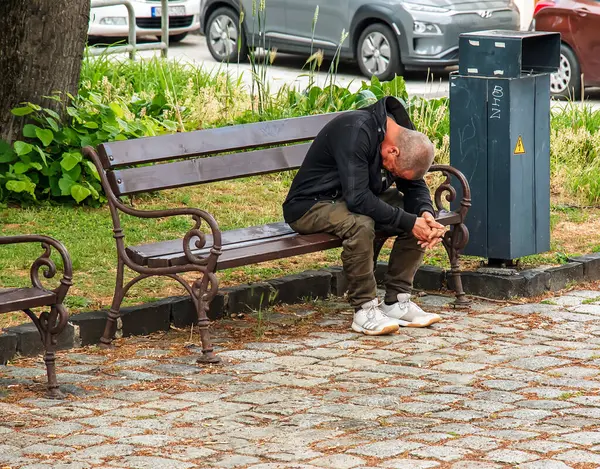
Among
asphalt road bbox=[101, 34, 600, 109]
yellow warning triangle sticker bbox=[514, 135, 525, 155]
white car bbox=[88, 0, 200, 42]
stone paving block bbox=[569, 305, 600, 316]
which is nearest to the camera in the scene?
stone paving block bbox=[569, 305, 600, 316]

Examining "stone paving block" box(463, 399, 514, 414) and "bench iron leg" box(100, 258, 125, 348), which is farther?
"bench iron leg" box(100, 258, 125, 348)

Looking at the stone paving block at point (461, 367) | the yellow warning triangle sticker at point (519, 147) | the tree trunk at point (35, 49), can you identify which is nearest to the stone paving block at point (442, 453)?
the stone paving block at point (461, 367)

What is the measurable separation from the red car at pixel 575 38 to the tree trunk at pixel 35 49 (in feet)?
25.0

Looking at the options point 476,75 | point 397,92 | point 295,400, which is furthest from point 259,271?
point 397,92

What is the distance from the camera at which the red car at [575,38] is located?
15211 millimetres

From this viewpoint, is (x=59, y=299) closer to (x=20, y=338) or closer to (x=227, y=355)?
(x=20, y=338)

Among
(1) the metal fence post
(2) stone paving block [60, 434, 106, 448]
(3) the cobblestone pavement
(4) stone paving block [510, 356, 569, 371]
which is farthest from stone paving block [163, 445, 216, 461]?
(1) the metal fence post

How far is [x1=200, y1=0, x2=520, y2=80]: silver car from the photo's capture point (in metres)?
16.9

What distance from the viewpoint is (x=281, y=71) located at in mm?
18312

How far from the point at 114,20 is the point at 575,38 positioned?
7.32 metres

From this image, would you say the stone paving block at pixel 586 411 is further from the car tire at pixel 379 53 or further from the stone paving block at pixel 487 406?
the car tire at pixel 379 53

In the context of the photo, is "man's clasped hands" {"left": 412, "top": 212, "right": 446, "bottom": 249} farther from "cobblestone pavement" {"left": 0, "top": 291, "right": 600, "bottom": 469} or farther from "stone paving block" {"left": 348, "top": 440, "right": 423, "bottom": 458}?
"stone paving block" {"left": 348, "top": 440, "right": 423, "bottom": 458}

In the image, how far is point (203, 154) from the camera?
7.06 meters

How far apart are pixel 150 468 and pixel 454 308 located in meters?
2.98
